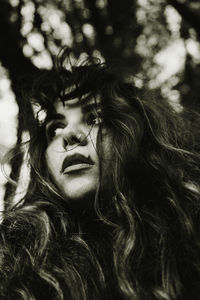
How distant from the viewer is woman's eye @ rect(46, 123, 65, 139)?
1606 millimetres

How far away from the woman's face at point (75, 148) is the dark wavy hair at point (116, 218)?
1.8 inches

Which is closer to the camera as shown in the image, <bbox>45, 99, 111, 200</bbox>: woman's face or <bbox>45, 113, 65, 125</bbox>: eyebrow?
<bbox>45, 99, 111, 200</bbox>: woman's face

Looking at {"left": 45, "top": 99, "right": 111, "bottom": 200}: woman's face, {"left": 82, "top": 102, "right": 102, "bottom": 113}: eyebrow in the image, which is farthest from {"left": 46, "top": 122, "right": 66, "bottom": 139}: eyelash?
{"left": 82, "top": 102, "right": 102, "bottom": 113}: eyebrow

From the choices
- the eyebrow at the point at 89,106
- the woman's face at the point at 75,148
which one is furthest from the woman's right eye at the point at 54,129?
the eyebrow at the point at 89,106

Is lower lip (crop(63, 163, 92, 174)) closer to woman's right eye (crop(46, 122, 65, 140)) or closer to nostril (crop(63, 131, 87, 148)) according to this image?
nostril (crop(63, 131, 87, 148))

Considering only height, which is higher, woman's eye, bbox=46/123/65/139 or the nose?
woman's eye, bbox=46/123/65/139

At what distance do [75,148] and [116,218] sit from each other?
338mm

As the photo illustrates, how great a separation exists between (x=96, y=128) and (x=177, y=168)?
0.40m

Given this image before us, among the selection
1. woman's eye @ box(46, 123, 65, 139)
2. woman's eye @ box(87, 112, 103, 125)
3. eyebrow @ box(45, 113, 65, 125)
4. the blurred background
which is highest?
the blurred background

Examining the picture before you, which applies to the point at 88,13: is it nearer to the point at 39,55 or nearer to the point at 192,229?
the point at 39,55

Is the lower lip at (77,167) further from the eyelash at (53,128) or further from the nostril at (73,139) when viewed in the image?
the eyelash at (53,128)

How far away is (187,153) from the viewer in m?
1.68

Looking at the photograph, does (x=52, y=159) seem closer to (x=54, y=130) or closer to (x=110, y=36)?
(x=54, y=130)

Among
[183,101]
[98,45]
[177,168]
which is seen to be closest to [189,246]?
[177,168]
